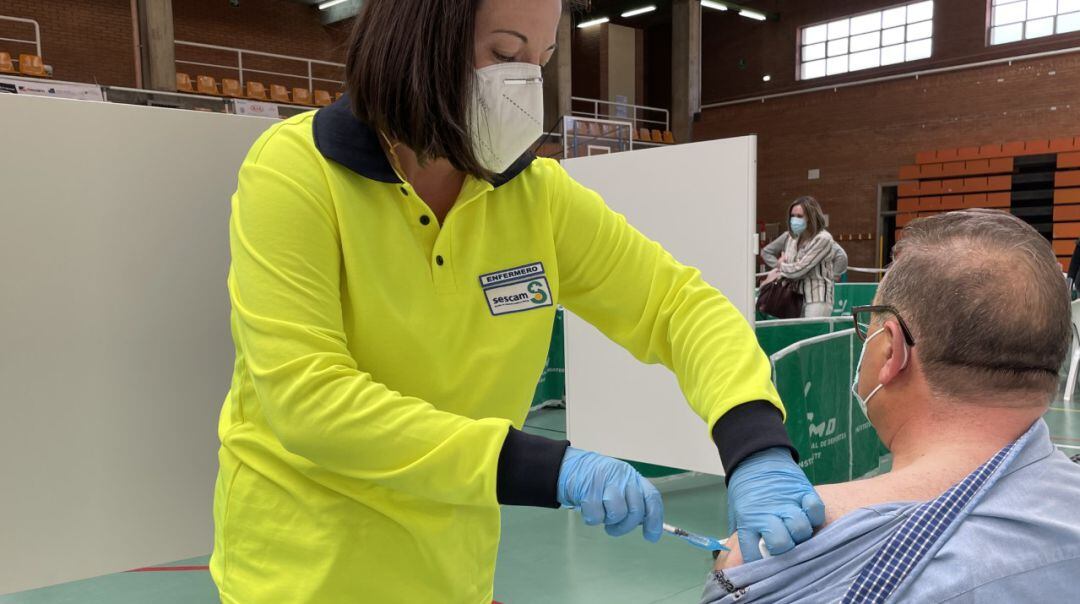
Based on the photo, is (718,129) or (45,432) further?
(718,129)

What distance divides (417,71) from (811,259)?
534 centimetres

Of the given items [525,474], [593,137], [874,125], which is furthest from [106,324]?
[874,125]

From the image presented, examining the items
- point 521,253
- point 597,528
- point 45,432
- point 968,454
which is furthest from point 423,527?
point 597,528

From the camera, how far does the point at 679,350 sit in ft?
3.97

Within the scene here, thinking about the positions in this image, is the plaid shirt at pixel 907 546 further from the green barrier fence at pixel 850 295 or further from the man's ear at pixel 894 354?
the green barrier fence at pixel 850 295

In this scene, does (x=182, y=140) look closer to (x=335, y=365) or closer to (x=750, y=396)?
(x=335, y=365)

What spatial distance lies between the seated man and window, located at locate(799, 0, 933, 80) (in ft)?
56.1

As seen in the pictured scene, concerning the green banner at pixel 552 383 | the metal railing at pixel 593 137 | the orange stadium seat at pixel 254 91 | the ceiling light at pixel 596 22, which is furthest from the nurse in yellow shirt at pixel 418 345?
the ceiling light at pixel 596 22

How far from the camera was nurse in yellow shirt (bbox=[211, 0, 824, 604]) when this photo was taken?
0.87 metres

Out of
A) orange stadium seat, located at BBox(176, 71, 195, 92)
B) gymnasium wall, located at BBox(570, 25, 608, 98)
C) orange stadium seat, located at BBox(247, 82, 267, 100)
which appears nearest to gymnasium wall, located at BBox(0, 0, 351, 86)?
orange stadium seat, located at BBox(247, 82, 267, 100)

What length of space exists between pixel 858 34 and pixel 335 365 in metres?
18.3

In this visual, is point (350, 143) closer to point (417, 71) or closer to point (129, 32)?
point (417, 71)

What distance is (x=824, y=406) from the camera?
388 centimetres

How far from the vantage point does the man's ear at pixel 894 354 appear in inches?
45.6
